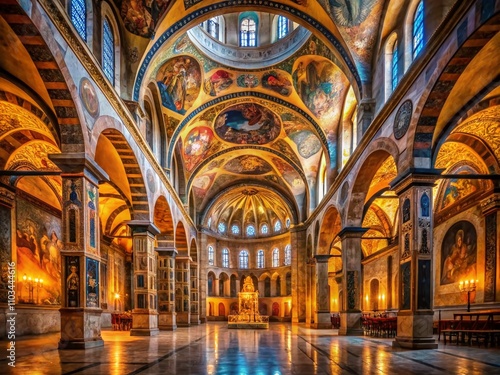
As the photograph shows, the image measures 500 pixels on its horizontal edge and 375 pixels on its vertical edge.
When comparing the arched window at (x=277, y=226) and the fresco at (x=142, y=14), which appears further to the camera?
the arched window at (x=277, y=226)

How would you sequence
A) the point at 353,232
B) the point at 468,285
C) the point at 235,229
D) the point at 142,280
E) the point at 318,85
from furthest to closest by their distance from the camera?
the point at 235,229, the point at 318,85, the point at 353,232, the point at 142,280, the point at 468,285

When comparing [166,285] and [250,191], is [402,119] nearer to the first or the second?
[166,285]

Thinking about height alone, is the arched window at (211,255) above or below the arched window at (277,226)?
below

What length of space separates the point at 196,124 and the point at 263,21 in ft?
24.4

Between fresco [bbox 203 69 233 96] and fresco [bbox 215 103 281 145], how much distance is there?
2183 millimetres

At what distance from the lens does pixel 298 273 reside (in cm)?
3394

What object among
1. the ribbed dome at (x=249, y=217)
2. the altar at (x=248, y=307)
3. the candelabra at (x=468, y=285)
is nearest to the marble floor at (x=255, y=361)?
the candelabra at (x=468, y=285)

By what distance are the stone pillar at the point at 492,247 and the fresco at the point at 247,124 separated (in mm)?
14486

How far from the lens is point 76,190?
37.0ft

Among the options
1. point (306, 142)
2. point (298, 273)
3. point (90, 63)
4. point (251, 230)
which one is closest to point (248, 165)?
point (306, 142)

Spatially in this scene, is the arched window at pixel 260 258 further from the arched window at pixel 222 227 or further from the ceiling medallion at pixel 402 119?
the ceiling medallion at pixel 402 119

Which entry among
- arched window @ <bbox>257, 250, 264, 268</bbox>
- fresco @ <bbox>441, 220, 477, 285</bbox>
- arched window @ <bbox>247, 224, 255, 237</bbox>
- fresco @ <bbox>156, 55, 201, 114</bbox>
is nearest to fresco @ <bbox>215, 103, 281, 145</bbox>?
fresco @ <bbox>156, 55, 201, 114</bbox>

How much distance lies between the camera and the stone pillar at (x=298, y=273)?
33.6 meters

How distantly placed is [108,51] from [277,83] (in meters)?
12.0
